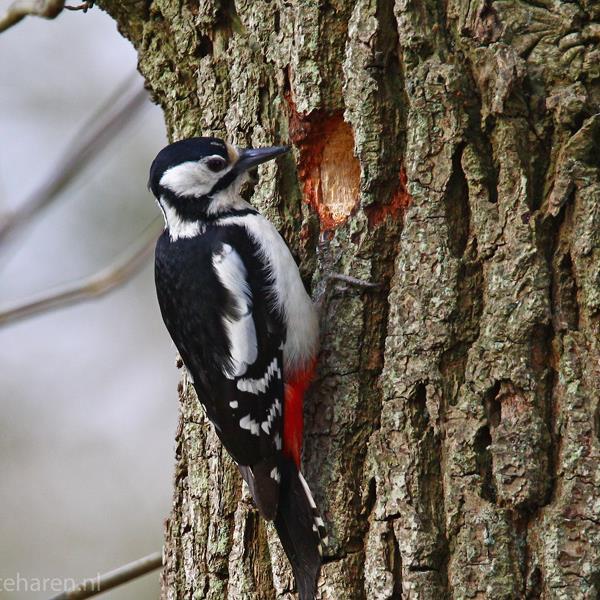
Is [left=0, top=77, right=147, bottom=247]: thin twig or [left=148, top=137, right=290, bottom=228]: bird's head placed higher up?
[left=0, top=77, right=147, bottom=247]: thin twig

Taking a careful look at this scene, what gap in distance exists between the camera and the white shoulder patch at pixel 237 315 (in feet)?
9.69

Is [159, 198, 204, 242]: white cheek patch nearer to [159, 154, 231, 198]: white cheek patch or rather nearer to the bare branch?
[159, 154, 231, 198]: white cheek patch

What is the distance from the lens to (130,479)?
21.5 ft

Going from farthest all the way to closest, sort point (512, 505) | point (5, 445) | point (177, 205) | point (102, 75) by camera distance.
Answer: point (5, 445)
point (102, 75)
point (177, 205)
point (512, 505)

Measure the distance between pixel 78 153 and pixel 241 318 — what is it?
90cm

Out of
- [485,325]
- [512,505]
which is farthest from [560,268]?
[512,505]

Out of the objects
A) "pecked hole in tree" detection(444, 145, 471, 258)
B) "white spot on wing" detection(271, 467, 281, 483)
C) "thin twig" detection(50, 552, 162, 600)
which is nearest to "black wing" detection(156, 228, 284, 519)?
"white spot on wing" detection(271, 467, 281, 483)

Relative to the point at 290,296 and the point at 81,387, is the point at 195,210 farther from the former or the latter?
the point at 81,387

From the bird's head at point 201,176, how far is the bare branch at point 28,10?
587mm

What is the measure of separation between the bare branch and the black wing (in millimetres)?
880

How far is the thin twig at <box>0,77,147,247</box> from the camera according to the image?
3.31 meters

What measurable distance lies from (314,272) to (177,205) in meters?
0.65

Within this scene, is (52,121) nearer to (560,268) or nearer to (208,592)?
(208,592)

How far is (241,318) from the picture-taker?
3037mm
